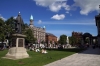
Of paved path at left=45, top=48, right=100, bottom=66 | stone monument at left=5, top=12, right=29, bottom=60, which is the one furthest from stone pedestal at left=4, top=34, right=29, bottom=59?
paved path at left=45, top=48, right=100, bottom=66

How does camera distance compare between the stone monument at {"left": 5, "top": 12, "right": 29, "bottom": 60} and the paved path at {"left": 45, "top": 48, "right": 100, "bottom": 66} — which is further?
the stone monument at {"left": 5, "top": 12, "right": 29, "bottom": 60}

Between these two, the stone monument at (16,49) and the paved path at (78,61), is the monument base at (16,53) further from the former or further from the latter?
the paved path at (78,61)

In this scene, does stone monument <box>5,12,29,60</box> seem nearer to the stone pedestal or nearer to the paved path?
the stone pedestal

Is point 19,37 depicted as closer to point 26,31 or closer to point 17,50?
point 17,50

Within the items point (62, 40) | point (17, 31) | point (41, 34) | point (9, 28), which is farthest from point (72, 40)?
point (17, 31)

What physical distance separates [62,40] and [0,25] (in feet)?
290

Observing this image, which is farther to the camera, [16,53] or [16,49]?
[16,49]

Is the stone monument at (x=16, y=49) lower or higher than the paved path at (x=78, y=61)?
higher

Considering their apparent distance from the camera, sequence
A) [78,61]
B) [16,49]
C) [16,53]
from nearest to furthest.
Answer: [78,61]
[16,53]
[16,49]

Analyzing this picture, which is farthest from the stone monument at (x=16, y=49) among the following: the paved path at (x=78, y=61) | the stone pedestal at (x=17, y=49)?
the paved path at (x=78, y=61)

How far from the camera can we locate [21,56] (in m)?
19.1

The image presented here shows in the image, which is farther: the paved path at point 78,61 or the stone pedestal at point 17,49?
the stone pedestal at point 17,49

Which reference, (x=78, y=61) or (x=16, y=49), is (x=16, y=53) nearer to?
(x=16, y=49)

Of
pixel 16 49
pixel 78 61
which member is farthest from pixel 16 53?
pixel 78 61
